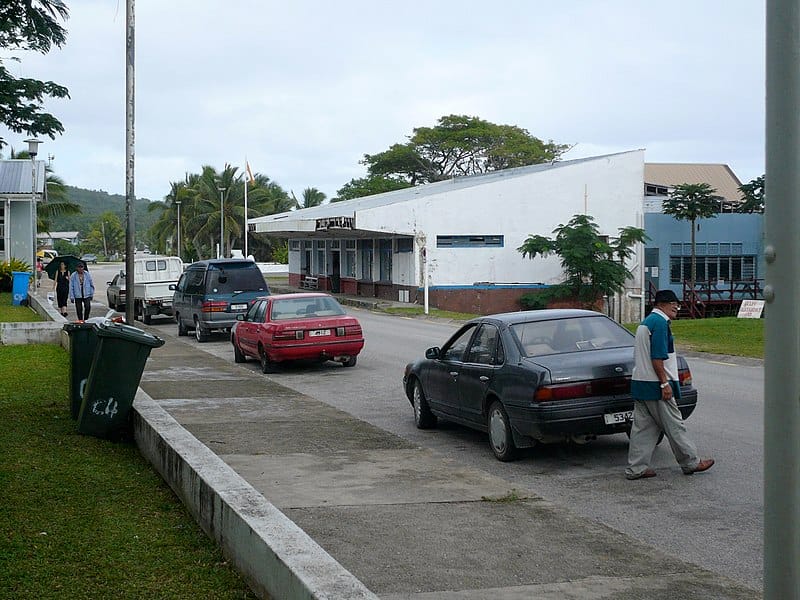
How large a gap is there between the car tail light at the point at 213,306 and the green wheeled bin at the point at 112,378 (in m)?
15.9

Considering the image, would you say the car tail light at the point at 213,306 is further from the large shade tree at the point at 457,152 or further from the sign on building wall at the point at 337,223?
the large shade tree at the point at 457,152

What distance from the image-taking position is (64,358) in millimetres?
18359

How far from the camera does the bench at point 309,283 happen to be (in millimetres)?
61641

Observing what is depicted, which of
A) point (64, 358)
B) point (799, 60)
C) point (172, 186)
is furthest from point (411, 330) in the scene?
point (172, 186)

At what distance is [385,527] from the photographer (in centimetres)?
759

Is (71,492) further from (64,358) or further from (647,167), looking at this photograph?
(647,167)

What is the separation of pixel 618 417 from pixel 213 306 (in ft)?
58.3

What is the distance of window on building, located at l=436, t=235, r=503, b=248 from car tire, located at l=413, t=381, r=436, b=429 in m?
33.8

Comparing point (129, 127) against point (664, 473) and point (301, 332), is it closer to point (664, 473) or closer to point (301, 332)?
point (301, 332)

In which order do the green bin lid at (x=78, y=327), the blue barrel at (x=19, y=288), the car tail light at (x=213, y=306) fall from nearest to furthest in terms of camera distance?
the green bin lid at (x=78, y=327) < the car tail light at (x=213, y=306) < the blue barrel at (x=19, y=288)

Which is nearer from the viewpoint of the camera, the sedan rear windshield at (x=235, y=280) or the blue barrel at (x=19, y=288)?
the sedan rear windshield at (x=235, y=280)

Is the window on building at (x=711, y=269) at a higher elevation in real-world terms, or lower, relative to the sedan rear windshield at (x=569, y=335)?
higher

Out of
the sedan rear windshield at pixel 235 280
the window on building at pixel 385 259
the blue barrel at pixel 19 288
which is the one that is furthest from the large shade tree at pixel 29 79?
the window on building at pixel 385 259

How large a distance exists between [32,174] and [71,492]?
3766 centimetres
